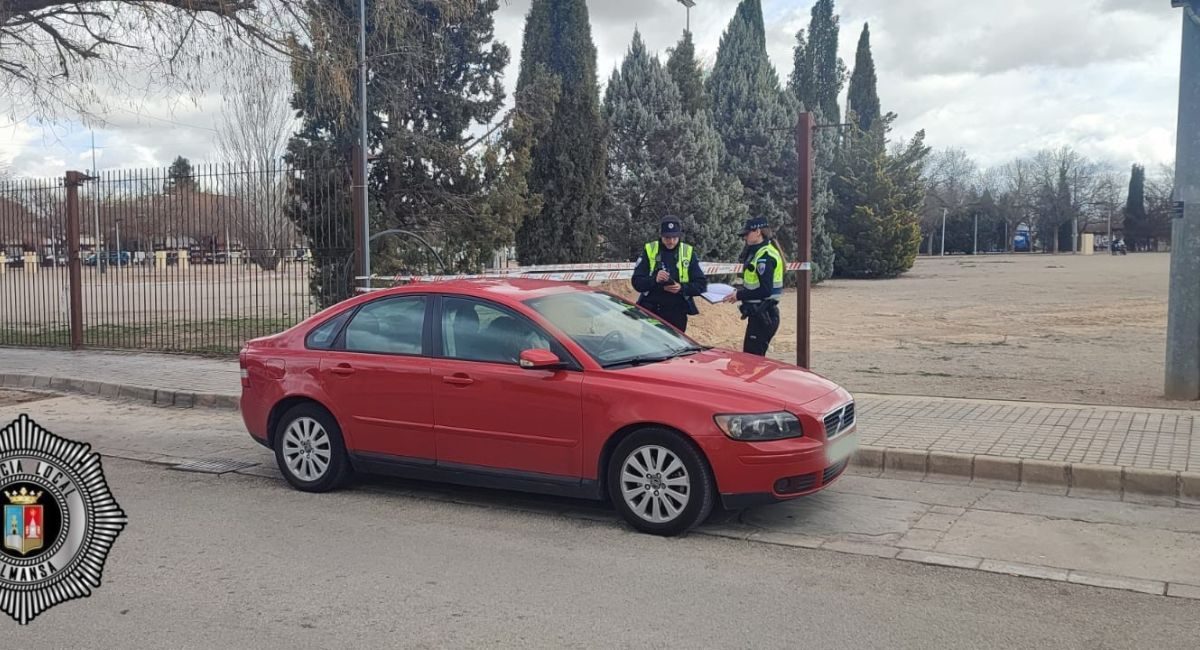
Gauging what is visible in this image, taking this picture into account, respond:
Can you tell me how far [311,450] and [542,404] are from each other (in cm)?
194

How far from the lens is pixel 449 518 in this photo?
19.2ft

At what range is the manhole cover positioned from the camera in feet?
23.8

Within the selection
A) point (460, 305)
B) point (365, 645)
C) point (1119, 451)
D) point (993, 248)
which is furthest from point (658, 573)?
point (993, 248)

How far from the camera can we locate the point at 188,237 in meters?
14.5

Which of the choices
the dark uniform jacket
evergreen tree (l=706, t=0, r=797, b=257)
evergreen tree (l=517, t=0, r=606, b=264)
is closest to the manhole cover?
the dark uniform jacket

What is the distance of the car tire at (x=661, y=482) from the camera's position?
5.22m

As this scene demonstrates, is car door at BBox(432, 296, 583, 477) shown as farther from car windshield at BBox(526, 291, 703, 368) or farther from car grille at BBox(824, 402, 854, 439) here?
car grille at BBox(824, 402, 854, 439)

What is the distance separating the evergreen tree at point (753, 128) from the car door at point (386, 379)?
25718 millimetres

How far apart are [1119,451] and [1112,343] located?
9.50 metres

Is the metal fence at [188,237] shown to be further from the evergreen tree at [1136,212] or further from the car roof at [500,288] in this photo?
the evergreen tree at [1136,212]

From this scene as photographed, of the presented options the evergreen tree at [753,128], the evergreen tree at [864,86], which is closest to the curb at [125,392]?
the evergreen tree at [753,128]

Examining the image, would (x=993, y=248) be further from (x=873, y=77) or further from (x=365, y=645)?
(x=365, y=645)

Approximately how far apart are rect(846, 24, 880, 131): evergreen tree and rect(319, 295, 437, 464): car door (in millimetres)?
51744

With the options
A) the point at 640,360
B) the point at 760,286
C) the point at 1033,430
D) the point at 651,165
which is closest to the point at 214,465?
the point at 640,360
